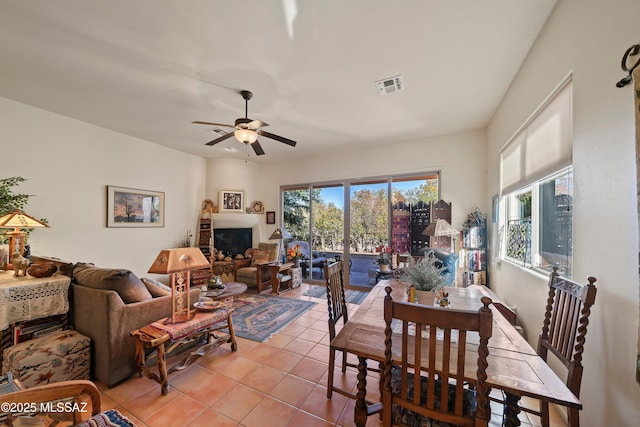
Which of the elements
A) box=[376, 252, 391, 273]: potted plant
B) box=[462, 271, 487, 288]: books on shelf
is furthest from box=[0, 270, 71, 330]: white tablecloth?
box=[462, 271, 487, 288]: books on shelf

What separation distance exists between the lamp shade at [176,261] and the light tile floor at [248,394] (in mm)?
1013

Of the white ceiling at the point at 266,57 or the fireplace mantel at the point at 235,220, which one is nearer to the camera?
the white ceiling at the point at 266,57

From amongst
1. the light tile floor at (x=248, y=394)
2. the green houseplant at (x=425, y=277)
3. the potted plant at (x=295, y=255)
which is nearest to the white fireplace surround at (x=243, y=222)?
the potted plant at (x=295, y=255)

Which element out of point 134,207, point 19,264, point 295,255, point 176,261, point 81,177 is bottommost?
point 295,255

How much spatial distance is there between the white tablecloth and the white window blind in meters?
4.41

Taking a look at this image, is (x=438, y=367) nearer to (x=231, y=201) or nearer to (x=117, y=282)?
(x=117, y=282)

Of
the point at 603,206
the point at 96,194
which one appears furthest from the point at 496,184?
the point at 96,194

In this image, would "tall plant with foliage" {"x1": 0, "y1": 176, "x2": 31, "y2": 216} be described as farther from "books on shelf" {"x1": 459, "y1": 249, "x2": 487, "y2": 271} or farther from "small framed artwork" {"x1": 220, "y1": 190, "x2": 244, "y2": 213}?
"books on shelf" {"x1": 459, "y1": 249, "x2": 487, "y2": 271}

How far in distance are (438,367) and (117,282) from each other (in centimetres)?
256

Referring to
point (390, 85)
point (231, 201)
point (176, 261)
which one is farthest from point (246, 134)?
point (231, 201)

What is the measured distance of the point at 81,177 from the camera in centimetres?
365

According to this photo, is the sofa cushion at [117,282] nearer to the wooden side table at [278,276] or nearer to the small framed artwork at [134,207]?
the small framed artwork at [134,207]

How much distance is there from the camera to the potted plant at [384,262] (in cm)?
424

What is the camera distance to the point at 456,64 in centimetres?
233
